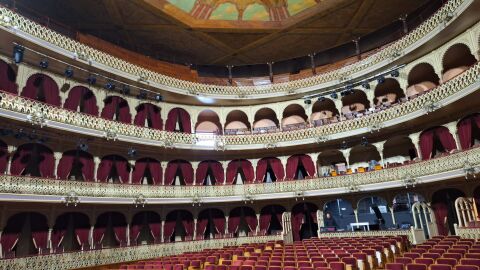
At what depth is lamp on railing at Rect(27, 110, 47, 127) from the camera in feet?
43.9

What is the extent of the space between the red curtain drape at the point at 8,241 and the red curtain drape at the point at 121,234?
15.0ft

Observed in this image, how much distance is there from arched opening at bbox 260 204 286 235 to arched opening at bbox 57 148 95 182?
10.7 meters

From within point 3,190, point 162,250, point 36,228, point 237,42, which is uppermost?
point 237,42

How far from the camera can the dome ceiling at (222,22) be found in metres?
18.3

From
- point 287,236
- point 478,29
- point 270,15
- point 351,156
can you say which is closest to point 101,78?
point 270,15

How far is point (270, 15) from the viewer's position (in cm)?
2069

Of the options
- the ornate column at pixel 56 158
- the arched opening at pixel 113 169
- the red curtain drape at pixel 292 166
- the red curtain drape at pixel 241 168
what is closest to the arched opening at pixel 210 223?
the red curtain drape at pixel 241 168

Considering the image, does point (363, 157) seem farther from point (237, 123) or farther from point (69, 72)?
point (69, 72)

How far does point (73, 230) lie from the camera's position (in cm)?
1625

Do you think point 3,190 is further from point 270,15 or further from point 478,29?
point 478,29

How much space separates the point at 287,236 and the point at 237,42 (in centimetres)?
1277

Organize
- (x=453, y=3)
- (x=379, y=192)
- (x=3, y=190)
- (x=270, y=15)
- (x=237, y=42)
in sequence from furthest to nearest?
(x=237, y=42) < (x=270, y=15) < (x=379, y=192) < (x=453, y=3) < (x=3, y=190)

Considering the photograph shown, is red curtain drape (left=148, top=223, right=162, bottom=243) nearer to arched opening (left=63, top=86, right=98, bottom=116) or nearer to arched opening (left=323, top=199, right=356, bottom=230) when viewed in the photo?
arched opening (left=63, top=86, right=98, bottom=116)

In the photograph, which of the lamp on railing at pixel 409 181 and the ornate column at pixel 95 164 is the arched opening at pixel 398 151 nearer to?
the lamp on railing at pixel 409 181
